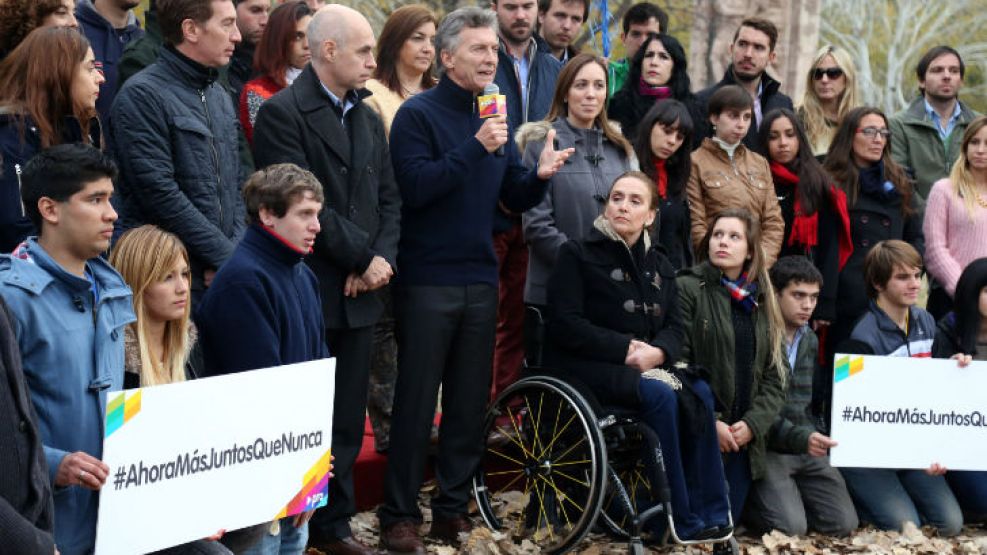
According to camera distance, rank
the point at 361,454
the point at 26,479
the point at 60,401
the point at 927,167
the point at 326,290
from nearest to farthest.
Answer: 1. the point at 26,479
2. the point at 60,401
3. the point at 326,290
4. the point at 361,454
5. the point at 927,167

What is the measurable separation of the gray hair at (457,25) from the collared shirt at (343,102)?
0.51 metres

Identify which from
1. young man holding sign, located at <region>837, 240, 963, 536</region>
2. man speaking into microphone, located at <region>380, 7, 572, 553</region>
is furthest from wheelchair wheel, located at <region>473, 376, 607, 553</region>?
young man holding sign, located at <region>837, 240, 963, 536</region>

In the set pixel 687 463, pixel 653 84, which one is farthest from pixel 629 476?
pixel 653 84

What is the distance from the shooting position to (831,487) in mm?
7441

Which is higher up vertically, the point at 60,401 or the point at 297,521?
the point at 60,401

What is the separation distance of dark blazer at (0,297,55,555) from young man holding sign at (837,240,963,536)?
5.04m

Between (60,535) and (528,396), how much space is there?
2.90 m

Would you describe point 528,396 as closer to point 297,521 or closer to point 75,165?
point 297,521

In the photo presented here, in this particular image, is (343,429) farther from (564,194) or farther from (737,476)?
(737,476)

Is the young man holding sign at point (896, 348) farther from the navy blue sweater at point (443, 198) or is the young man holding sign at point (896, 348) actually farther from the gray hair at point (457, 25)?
the gray hair at point (457, 25)

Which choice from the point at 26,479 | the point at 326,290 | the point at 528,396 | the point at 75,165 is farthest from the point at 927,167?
the point at 26,479

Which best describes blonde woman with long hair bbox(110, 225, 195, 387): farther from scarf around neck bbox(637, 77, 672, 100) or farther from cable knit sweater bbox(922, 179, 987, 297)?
cable knit sweater bbox(922, 179, 987, 297)

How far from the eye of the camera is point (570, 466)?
21.6ft

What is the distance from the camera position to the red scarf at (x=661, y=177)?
25.1ft
